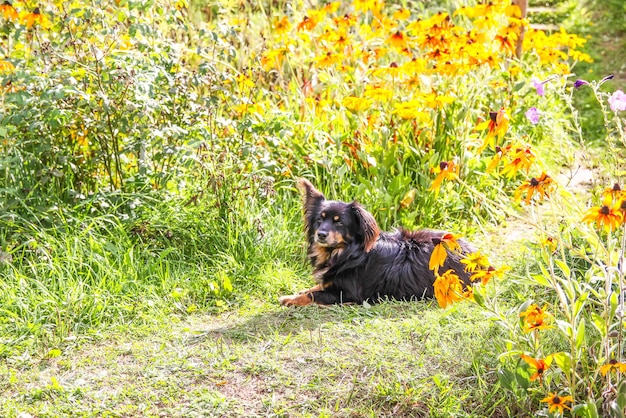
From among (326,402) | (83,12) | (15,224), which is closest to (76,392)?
(326,402)

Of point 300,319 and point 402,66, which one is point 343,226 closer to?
Result: point 300,319

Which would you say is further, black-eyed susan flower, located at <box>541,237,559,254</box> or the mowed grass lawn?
the mowed grass lawn

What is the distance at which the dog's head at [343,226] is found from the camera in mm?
4566

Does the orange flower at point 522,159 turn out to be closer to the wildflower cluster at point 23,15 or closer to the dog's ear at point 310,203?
the dog's ear at point 310,203

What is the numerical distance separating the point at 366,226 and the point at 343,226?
0.42 feet

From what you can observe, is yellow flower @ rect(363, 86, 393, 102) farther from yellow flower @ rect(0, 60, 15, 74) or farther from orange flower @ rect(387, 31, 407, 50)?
yellow flower @ rect(0, 60, 15, 74)

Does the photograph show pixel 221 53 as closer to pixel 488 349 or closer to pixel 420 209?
pixel 420 209

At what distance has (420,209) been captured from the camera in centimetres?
564

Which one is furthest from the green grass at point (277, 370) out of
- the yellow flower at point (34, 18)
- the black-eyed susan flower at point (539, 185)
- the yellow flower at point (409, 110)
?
the yellow flower at point (34, 18)

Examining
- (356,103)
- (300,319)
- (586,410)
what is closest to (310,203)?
(300,319)

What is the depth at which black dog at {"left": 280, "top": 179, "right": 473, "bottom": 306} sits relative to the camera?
4.59 meters

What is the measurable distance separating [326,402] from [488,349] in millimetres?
801

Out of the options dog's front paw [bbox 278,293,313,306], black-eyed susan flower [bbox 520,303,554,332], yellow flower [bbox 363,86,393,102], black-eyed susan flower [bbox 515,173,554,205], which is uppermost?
black-eyed susan flower [bbox 515,173,554,205]

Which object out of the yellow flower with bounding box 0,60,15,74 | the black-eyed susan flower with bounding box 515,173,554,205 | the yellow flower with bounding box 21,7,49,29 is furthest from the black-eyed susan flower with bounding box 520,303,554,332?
the yellow flower with bounding box 0,60,15,74
